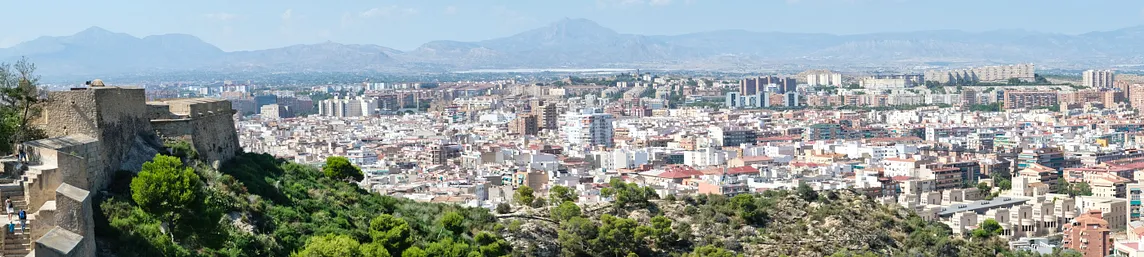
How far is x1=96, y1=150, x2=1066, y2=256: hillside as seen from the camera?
9.92 metres

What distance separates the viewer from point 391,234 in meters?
12.8

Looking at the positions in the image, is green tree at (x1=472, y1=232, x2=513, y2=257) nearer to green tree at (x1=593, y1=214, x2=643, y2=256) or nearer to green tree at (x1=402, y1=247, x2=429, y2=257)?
green tree at (x1=593, y1=214, x2=643, y2=256)

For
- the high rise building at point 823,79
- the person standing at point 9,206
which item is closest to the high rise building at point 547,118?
the high rise building at point 823,79

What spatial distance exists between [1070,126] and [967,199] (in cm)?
3504

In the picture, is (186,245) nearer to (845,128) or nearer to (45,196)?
(45,196)

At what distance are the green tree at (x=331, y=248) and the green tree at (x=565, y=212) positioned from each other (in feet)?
22.8

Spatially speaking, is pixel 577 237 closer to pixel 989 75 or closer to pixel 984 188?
pixel 984 188

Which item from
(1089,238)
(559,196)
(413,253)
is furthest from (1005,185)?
(413,253)

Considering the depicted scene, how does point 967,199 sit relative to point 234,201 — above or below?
below

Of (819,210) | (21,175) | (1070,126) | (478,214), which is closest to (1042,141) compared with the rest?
(1070,126)

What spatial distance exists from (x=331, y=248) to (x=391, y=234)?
2357mm

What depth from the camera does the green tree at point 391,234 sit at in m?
12.7

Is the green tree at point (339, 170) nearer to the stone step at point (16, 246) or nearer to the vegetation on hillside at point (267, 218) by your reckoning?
the vegetation on hillside at point (267, 218)

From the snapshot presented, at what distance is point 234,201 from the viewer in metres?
11.8
